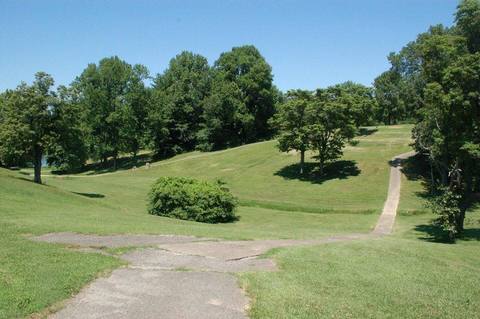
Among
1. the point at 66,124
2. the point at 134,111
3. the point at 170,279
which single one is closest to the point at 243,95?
the point at 134,111

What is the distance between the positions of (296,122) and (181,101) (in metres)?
39.8

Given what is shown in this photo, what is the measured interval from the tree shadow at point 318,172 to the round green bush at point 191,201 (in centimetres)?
2090

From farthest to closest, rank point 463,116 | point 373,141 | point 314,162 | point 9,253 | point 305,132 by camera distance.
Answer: point 373,141, point 314,162, point 305,132, point 463,116, point 9,253

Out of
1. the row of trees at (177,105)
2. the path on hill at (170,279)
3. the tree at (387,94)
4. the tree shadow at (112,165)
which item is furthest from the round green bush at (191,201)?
the tree at (387,94)

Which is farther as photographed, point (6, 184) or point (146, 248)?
point (6, 184)

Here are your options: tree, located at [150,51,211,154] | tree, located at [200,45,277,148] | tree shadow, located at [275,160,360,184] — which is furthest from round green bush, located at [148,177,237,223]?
tree, located at [150,51,211,154]

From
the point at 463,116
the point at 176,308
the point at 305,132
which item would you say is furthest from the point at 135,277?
the point at 305,132

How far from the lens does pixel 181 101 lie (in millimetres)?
91062

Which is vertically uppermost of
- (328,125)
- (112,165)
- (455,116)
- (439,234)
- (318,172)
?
(328,125)

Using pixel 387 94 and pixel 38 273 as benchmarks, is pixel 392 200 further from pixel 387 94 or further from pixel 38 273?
pixel 387 94

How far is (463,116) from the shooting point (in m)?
31.4

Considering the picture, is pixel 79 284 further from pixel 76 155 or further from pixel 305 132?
pixel 305 132

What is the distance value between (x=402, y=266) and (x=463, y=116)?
742 inches

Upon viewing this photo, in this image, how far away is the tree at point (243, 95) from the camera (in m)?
86.2
